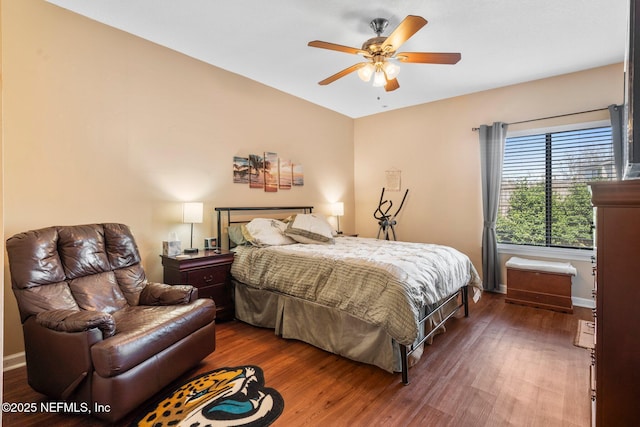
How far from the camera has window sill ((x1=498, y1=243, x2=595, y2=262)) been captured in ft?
12.5

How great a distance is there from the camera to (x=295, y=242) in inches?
150

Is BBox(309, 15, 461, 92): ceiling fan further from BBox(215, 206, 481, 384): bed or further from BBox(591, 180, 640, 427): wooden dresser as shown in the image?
BBox(591, 180, 640, 427): wooden dresser

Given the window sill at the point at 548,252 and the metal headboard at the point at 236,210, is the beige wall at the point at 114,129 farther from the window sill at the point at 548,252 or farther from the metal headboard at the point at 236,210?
the window sill at the point at 548,252

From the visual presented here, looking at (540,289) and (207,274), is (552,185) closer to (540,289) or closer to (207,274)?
(540,289)

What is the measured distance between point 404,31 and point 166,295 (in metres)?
2.67

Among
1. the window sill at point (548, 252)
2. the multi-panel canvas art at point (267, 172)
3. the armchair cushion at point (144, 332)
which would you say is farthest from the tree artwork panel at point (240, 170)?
the window sill at point (548, 252)

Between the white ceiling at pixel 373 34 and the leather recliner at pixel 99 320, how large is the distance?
1899mm

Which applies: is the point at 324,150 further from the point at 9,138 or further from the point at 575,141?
the point at 9,138

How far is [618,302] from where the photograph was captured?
1120mm

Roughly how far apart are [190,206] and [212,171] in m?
0.63

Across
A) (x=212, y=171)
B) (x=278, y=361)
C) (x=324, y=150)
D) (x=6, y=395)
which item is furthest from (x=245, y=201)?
(x=6, y=395)

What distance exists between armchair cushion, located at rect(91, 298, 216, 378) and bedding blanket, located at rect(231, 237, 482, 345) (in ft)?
2.62

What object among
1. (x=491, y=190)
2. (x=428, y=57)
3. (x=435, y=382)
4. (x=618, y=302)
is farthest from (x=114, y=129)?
(x=491, y=190)

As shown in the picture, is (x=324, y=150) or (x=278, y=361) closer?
(x=278, y=361)
